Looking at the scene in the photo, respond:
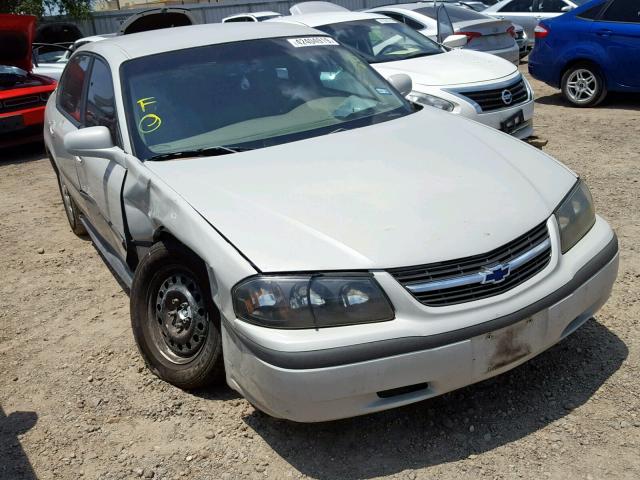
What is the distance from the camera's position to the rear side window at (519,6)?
14.1 m

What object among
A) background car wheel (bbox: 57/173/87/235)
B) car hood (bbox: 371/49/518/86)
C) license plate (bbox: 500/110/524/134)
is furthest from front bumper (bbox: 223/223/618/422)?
car hood (bbox: 371/49/518/86)

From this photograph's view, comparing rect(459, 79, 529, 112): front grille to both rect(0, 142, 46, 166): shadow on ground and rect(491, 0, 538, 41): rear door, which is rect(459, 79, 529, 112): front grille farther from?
rect(491, 0, 538, 41): rear door

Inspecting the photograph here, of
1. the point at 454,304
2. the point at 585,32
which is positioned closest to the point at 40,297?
the point at 454,304

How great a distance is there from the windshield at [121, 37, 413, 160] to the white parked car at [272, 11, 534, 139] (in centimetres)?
184

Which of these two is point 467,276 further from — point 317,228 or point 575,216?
point 575,216

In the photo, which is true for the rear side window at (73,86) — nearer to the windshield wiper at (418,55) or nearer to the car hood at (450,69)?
the car hood at (450,69)

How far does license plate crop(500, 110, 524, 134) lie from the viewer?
21.8ft

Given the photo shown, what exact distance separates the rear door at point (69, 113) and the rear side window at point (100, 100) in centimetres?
20

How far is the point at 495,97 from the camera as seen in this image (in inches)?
263

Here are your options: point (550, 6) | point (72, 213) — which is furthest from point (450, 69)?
point (550, 6)

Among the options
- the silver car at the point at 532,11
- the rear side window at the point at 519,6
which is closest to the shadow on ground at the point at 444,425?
the silver car at the point at 532,11

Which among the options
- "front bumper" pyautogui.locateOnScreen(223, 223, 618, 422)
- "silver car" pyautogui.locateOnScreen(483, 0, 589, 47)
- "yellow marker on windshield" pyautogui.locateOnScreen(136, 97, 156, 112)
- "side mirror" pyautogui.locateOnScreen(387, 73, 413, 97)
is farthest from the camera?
"silver car" pyautogui.locateOnScreen(483, 0, 589, 47)

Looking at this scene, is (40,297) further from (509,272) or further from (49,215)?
(509,272)

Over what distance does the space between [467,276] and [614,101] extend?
796cm
